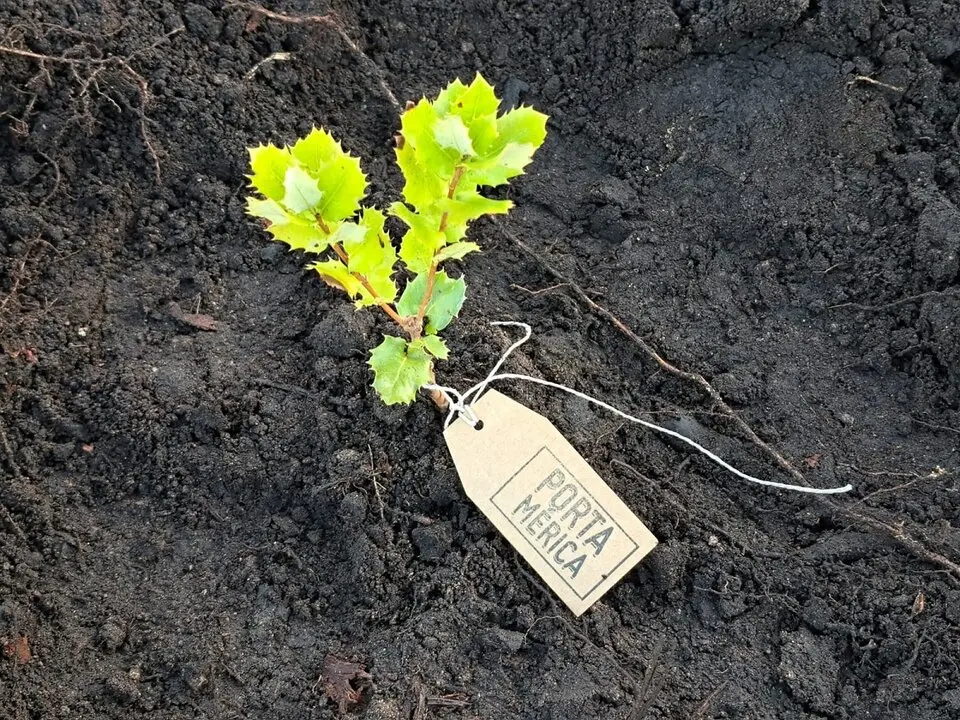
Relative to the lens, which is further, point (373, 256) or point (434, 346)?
point (434, 346)

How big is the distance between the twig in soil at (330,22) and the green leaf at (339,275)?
1.03 metres

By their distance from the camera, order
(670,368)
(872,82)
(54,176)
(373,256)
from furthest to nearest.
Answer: (872,82) < (54,176) < (670,368) < (373,256)

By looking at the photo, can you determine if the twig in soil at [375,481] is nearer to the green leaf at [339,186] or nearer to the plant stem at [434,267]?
the plant stem at [434,267]

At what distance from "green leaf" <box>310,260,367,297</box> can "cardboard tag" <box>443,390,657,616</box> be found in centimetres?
40

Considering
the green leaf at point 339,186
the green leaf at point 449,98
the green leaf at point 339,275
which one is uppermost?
the green leaf at point 449,98

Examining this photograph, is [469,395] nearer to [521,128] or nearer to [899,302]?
[521,128]

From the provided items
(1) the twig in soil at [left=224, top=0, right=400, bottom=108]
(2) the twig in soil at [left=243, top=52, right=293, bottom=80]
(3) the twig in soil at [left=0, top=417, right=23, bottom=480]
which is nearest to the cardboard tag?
(3) the twig in soil at [left=0, top=417, right=23, bottom=480]

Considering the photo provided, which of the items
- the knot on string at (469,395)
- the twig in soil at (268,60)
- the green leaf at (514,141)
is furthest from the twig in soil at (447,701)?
the twig in soil at (268,60)

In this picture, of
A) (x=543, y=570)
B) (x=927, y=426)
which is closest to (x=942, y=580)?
(x=927, y=426)

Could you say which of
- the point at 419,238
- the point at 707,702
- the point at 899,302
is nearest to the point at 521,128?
the point at 419,238

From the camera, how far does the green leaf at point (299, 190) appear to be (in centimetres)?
136

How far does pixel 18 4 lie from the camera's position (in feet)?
8.09

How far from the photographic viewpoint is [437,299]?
6.29 ft

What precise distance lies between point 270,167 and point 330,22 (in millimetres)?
1406
